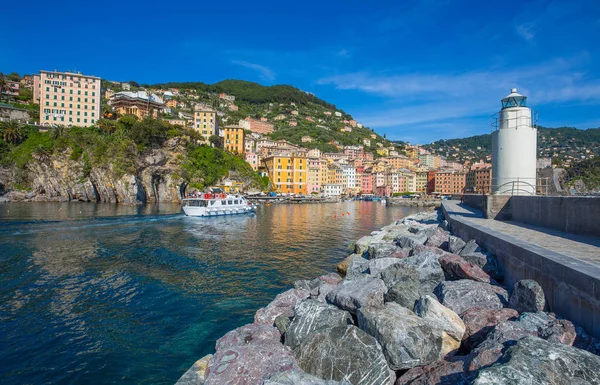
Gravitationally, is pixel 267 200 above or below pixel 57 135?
below

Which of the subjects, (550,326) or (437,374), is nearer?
(437,374)

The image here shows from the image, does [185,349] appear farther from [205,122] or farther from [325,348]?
[205,122]

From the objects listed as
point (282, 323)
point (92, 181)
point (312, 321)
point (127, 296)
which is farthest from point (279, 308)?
point (92, 181)

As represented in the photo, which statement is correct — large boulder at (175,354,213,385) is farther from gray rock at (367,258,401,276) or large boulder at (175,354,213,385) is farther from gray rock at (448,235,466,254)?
gray rock at (448,235,466,254)

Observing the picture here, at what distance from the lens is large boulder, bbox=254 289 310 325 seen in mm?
6395

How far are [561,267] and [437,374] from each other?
2.67 meters

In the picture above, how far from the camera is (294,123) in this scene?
154m

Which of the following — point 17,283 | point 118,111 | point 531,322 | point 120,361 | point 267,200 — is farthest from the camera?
point 118,111

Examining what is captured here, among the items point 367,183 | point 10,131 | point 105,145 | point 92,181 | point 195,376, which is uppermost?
point 10,131

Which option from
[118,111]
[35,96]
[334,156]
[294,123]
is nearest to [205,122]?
[118,111]

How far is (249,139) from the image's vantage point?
102 m

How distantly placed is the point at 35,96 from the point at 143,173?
48.3 meters

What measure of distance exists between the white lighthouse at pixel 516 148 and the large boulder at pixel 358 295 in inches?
363

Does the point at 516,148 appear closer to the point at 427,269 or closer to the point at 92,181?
the point at 427,269
